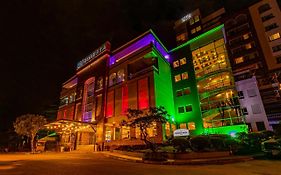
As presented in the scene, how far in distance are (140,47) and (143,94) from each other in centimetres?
1081

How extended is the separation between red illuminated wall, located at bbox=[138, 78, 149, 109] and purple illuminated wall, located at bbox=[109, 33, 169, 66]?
27.7 feet

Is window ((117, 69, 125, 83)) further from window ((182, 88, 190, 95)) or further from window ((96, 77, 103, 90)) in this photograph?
window ((182, 88, 190, 95))

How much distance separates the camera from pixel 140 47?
35.5 metres

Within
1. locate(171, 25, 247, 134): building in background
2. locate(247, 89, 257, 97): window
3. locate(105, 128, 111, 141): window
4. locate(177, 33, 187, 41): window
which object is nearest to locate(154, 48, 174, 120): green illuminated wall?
locate(171, 25, 247, 134): building in background

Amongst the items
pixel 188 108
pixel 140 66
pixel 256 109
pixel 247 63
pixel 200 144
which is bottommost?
pixel 200 144

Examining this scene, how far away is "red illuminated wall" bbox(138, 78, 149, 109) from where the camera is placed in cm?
2988

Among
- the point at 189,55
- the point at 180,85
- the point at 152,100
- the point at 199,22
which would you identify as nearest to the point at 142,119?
the point at 152,100

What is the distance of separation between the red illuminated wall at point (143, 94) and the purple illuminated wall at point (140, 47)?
845cm

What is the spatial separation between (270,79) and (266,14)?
48.5 ft

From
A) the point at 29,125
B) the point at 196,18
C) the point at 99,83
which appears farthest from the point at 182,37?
the point at 29,125

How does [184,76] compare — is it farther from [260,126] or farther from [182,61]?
[260,126]

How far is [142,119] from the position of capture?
1950cm

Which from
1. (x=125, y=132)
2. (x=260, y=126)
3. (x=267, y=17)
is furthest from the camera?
(x=267, y=17)

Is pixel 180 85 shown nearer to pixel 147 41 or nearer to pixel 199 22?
pixel 147 41
